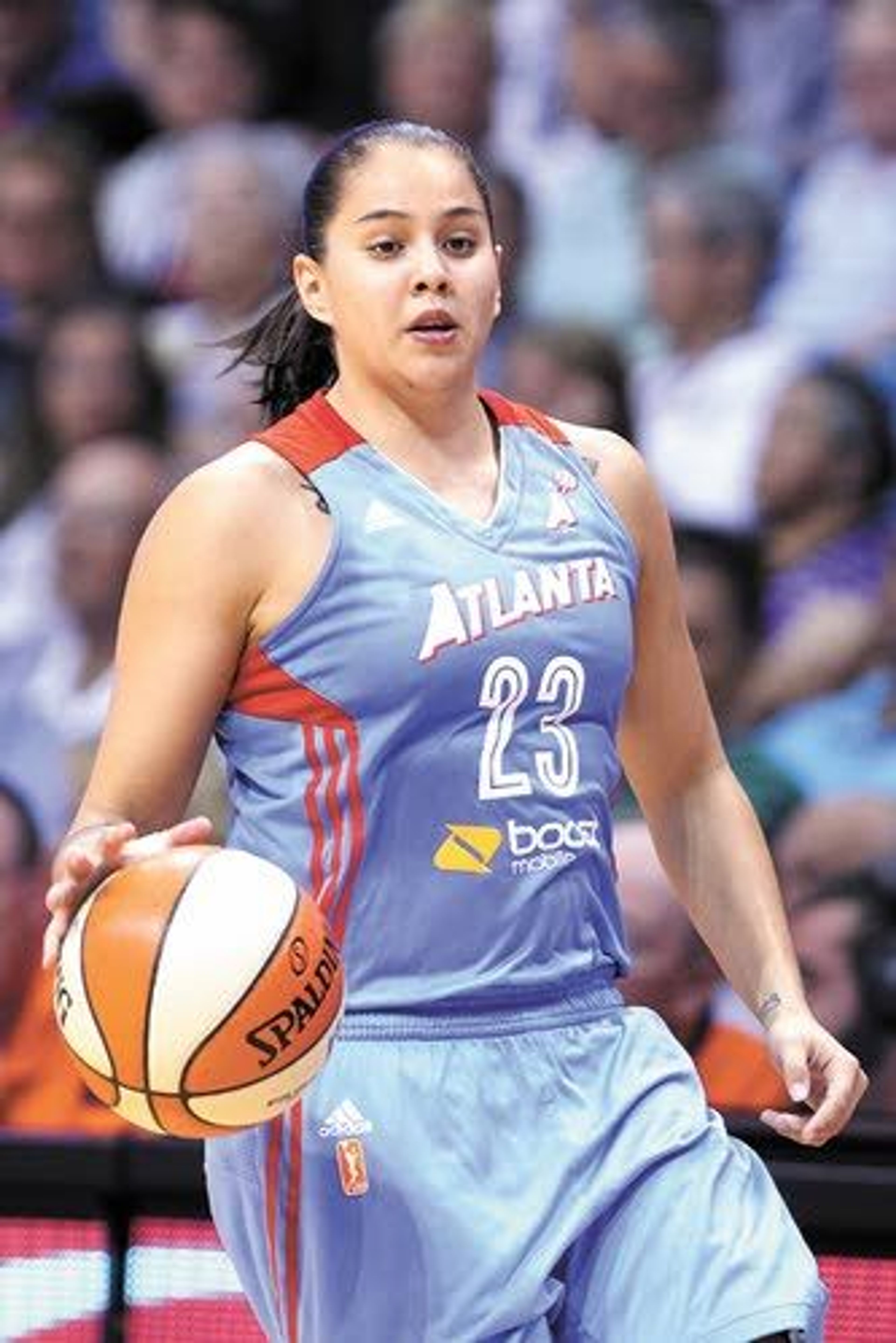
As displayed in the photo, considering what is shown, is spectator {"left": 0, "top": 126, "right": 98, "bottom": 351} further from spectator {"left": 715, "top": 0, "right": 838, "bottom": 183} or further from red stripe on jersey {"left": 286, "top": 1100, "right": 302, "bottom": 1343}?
red stripe on jersey {"left": 286, "top": 1100, "right": 302, "bottom": 1343}

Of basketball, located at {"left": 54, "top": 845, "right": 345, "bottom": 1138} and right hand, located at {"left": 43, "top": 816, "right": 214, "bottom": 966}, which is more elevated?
right hand, located at {"left": 43, "top": 816, "right": 214, "bottom": 966}

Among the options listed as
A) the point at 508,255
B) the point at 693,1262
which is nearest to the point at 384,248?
the point at 693,1262

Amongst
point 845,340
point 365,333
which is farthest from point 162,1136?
point 845,340

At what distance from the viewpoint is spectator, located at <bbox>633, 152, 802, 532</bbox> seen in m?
6.32

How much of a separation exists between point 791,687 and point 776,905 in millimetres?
2810

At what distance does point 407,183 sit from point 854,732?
307 cm

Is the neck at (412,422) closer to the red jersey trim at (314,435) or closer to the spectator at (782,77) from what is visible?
the red jersey trim at (314,435)

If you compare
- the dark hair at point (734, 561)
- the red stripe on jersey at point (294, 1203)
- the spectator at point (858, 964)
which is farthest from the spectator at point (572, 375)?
the red stripe on jersey at point (294, 1203)

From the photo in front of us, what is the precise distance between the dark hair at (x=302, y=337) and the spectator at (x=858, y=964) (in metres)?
2.68

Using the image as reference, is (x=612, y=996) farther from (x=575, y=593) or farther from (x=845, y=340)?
(x=845, y=340)

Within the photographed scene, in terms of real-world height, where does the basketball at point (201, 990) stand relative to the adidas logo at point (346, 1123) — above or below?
above

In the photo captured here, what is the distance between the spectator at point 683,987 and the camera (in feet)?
18.5

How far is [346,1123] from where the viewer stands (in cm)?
304

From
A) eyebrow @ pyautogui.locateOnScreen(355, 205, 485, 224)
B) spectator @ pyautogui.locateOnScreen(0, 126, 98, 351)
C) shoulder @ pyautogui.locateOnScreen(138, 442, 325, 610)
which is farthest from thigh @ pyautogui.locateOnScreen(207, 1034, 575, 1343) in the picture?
spectator @ pyautogui.locateOnScreen(0, 126, 98, 351)
